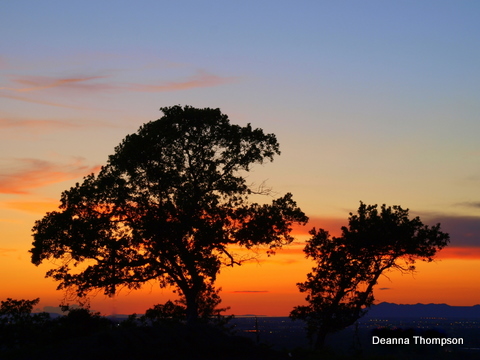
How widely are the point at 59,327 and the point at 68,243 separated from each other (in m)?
5.03

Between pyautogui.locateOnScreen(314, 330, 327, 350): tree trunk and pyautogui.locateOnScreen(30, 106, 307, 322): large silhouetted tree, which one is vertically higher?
pyautogui.locateOnScreen(30, 106, 307, 322): large silhouetted tree

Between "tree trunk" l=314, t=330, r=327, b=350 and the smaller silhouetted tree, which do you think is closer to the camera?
the smaller silhouetted tree

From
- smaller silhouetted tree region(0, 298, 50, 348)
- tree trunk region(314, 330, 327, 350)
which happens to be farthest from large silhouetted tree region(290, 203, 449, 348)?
smaller silhouetted tree region(0, 298, 50, 348)

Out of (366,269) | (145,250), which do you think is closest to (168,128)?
(145,250)

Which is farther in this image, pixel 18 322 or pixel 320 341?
pixel 320 341

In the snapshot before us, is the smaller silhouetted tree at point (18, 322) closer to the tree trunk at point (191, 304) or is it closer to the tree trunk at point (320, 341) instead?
the tree trunk at point (191, 304)

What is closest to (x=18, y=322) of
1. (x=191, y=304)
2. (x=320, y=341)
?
(x=191, y=304)

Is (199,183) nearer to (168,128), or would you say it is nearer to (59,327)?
(168,128)

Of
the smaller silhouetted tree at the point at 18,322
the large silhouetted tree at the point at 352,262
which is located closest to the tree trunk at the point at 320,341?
the large silhouetted tree at the point at 352,262

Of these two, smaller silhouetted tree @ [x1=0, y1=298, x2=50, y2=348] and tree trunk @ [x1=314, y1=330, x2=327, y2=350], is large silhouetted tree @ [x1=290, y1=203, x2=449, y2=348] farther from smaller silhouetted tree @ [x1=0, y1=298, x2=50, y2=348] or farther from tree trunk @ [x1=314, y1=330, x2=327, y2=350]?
smaller silhouetted tree @ [x1=0, y1=298, x2=50, y2=348]

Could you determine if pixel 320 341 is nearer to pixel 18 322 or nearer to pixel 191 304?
pixel 191 304

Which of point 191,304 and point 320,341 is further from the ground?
point 191,304

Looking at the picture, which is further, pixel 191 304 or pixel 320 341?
pixel 320 341

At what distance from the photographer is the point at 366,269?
43.3 meters
